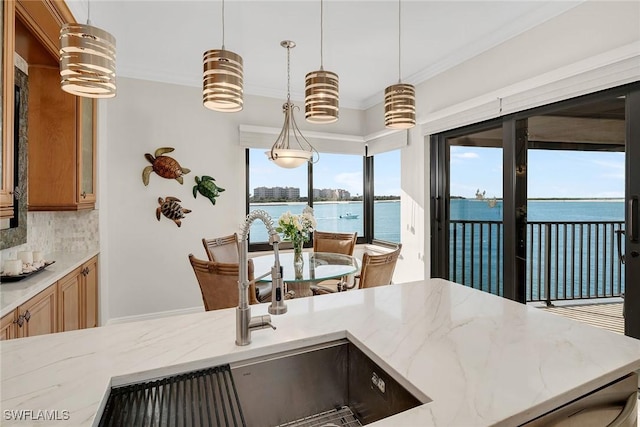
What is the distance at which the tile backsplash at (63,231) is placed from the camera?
8.92 feet

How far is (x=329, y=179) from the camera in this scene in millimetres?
4879

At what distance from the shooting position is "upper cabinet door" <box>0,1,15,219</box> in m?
1.45

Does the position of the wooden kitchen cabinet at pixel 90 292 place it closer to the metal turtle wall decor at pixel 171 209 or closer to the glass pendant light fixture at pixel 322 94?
the metal turtle wall decor at pixel 171 209

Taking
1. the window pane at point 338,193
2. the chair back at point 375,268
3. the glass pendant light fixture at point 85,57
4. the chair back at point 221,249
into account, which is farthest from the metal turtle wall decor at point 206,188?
the glass pendant light fixture at point 85,57

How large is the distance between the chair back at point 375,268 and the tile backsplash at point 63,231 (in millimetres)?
2571

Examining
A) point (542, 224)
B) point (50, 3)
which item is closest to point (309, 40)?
point (50, 3)

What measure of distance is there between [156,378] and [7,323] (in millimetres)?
1171

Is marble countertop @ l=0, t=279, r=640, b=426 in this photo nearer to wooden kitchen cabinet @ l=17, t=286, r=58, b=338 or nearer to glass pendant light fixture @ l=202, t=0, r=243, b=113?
wooden kitchen cabinet @ l=17, t=286, r=58, b=338

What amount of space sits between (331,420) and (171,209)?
3.31 meters

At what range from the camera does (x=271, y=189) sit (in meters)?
4.52

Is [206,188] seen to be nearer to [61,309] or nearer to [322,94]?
[61,309]

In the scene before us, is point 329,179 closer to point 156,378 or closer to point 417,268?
point 417,268

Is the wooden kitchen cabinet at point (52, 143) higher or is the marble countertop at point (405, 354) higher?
the wooden kitchen cabinet at point (52, 143)

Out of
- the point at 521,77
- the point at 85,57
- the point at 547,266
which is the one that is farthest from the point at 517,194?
the point at 85,57
